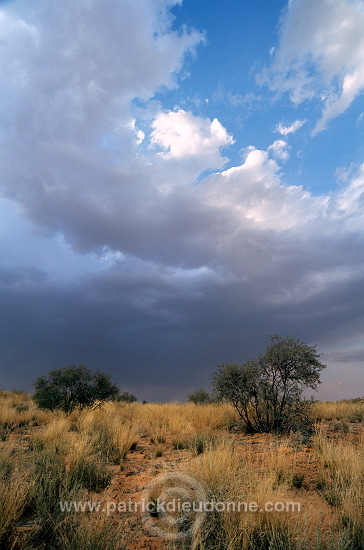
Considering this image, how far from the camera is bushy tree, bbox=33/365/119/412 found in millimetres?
16141

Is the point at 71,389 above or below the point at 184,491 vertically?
above

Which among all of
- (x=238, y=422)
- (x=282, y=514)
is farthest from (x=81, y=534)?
(x=238, y=422)

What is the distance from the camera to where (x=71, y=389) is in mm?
16859

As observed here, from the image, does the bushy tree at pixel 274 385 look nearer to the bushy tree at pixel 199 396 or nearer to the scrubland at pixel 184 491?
the scrubland at pixel 184 491

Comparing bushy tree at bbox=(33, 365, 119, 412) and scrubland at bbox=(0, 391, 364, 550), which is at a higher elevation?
bushy tree at bbox=(33, 365, 119, 412)

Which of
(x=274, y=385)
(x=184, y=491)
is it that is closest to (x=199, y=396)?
(x=274, y=385)

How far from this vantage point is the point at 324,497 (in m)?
5.42

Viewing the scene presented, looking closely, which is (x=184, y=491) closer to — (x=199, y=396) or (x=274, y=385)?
(x=274, y=385)

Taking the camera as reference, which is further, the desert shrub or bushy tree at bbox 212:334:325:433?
the desert shrub

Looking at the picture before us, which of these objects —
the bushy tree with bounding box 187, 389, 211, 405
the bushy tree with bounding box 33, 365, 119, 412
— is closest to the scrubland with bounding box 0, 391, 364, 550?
the bushy tree with bounding box 33, 365, 119, 412

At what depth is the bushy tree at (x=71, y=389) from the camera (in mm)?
16141

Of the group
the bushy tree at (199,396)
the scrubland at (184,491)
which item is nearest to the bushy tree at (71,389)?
the scrubland at (184,491)

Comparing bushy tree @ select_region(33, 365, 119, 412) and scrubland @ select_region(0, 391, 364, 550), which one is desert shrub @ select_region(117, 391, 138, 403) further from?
scrubland @ select_region(0, 391, 364, 550)

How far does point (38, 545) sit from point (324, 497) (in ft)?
15.9
